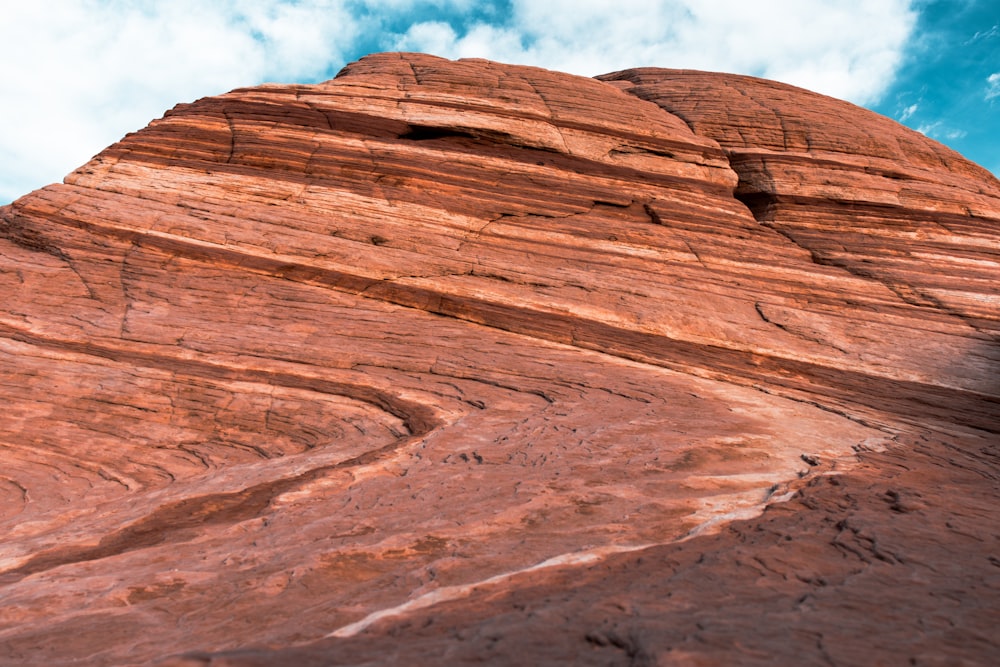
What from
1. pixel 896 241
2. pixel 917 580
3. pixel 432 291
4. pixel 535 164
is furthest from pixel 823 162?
pixel 917 580

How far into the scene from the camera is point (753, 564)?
4988 millimetres

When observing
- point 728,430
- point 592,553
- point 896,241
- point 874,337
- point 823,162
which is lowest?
point 592,553

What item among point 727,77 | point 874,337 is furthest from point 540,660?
point 727,77

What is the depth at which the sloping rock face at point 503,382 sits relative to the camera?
468cm

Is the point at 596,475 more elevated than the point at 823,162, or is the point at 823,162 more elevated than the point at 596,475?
the point at 823,162

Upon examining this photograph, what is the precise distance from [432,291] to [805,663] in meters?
13.3

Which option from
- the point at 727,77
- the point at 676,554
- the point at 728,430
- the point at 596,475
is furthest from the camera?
the point at 727,77

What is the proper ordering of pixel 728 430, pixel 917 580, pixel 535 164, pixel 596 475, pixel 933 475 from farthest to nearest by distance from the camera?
pixel 535 164, pixel 728 430, pixel 933 475, pixel 596 475, pixel 917 580

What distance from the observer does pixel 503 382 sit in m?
12.9

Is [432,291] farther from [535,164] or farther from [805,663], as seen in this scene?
[805,663]

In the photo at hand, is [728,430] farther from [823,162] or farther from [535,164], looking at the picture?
[823,162]

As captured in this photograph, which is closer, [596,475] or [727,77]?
[596,475]

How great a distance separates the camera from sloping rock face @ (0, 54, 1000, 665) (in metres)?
4.68

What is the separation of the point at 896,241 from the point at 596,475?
16.1 metres
